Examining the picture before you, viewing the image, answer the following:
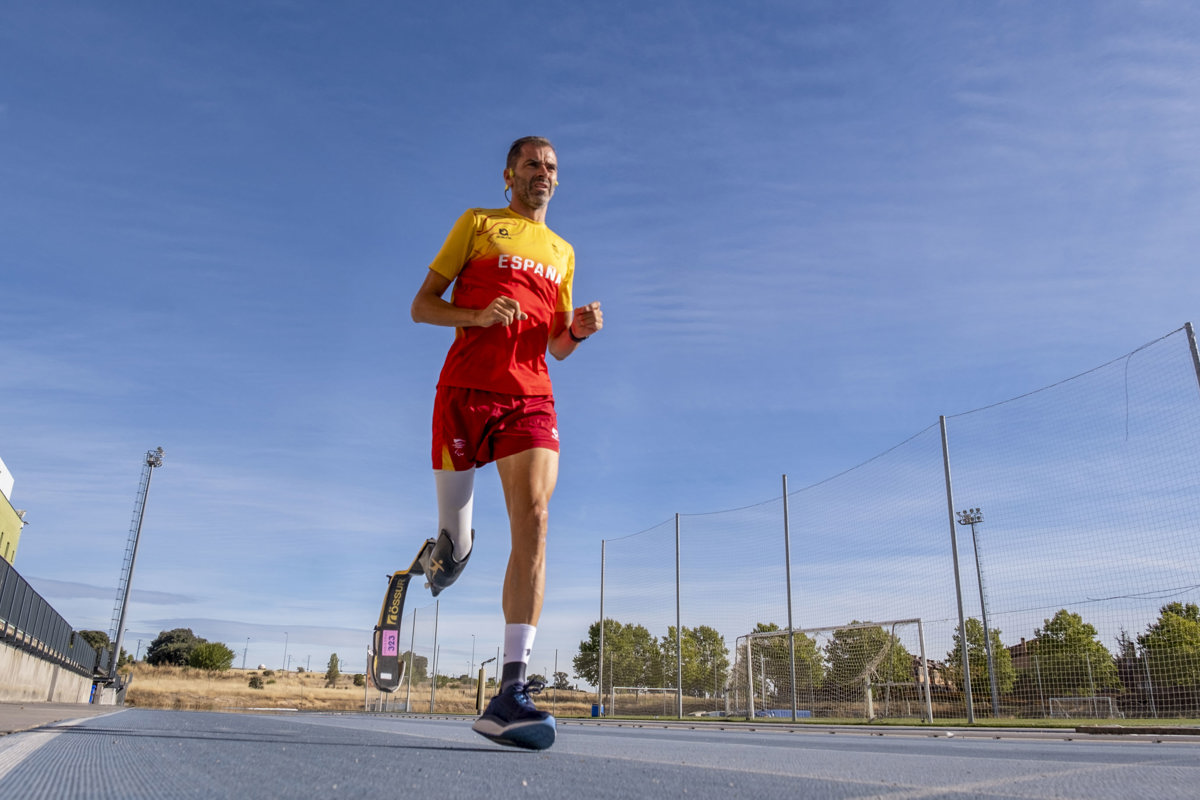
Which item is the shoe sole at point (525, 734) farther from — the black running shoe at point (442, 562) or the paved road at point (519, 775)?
the black running shoe at point (442, 562)

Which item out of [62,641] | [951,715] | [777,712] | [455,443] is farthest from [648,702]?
[455,443]

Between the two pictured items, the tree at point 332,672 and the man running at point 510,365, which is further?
the tree at point 332,672

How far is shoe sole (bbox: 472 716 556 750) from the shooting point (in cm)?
195

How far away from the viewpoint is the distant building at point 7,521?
3084cm

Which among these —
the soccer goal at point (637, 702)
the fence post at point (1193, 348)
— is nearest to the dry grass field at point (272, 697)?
the soccer goal at point (637, 702)

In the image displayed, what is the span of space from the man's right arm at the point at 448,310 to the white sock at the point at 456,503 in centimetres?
51

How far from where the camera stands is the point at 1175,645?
11.6 meters

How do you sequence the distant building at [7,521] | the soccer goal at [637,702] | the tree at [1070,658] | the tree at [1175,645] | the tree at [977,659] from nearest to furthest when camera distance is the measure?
1. the tree at [1175,645]
2. the tree at [977,659]
3. the tree at [1070,658]
4. the soccer goal at [637,702]
5. the distant building at [7,521]

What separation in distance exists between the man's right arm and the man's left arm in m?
0.27

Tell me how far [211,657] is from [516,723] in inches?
2774

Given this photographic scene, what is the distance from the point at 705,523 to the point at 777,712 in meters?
4.69

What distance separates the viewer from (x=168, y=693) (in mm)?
40625

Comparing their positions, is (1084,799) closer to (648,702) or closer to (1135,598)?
(1135,598)

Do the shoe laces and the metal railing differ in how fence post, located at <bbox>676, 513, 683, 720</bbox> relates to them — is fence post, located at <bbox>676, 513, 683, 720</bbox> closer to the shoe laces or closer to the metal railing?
the metal railing
